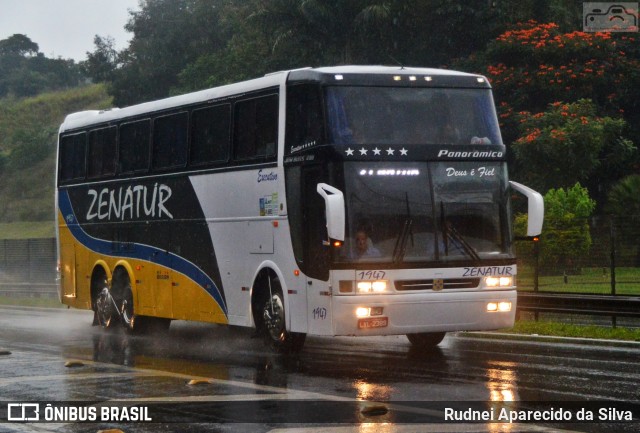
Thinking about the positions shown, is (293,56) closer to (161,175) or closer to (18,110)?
(161,175)

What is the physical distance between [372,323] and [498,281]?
1.87 m

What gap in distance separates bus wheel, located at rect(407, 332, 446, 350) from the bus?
0.02 m

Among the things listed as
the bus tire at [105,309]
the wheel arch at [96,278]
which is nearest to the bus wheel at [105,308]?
the bus tire at [105,309]

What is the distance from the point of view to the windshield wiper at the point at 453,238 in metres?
15.4

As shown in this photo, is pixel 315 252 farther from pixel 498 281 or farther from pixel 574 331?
pixel 574 331

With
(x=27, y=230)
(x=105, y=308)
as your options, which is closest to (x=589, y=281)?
(x=105, y=308)

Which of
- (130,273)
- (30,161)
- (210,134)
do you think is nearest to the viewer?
(210,134)

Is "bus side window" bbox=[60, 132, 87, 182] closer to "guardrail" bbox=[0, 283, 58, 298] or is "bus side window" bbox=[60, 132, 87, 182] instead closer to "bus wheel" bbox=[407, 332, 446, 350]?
"bus wheel" bbox=[407, 332, 446, 350]

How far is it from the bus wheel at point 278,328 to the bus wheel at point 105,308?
5996 mm

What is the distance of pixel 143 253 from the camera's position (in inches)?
819

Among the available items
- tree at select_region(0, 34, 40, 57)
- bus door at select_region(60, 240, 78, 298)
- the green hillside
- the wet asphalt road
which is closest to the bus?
the wet asphalt road

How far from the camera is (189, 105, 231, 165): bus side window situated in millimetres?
18047

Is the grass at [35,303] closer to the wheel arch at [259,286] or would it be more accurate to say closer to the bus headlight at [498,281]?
the wheel arch at [259,286]

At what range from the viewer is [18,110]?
119 metres
